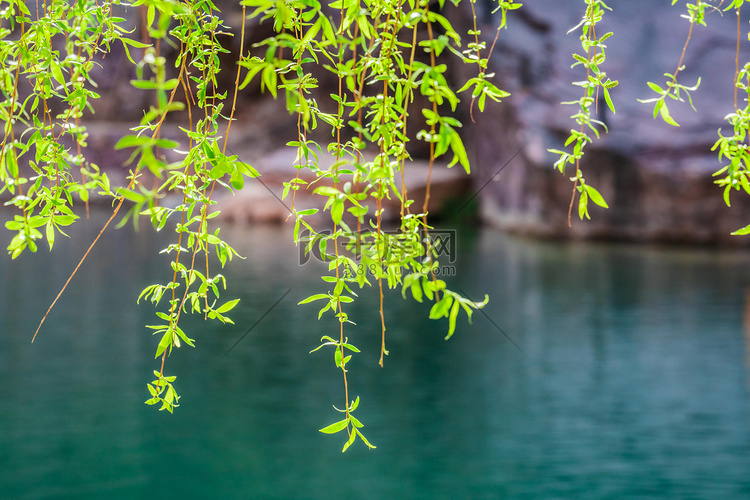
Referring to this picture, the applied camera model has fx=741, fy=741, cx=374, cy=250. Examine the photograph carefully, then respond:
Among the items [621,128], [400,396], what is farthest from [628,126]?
[400,396]

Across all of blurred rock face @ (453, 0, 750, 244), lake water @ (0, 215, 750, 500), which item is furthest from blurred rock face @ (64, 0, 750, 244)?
lake water @ (0, 215, 750, 500)

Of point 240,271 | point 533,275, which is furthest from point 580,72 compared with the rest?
point 240,271

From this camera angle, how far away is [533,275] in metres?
5.37

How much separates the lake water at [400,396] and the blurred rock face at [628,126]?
49.9 inches

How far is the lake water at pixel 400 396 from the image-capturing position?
8.07 ft

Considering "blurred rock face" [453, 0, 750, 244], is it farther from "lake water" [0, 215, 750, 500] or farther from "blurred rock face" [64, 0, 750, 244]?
"lake water" [0, 215, 750, 500]

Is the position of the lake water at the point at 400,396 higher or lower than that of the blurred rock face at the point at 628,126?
lower

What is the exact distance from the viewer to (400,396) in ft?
10.4

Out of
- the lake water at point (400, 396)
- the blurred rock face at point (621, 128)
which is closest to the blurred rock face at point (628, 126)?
the blurred rock face at point (621, 128)

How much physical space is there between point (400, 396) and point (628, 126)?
4.24 m

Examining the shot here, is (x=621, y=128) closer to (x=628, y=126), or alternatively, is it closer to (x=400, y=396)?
(x=628, y=126)

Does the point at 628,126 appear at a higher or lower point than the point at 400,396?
higher

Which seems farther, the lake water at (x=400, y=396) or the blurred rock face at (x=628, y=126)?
the blurred rock face at (x=628, y=126)

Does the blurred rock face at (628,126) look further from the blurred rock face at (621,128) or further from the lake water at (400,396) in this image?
the lake water at (400,396)
